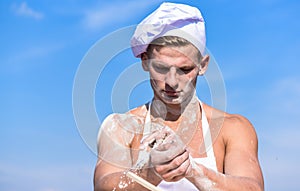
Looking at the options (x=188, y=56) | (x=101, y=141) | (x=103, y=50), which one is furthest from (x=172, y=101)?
(x=103, y=50)

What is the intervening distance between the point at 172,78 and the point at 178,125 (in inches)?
26.9

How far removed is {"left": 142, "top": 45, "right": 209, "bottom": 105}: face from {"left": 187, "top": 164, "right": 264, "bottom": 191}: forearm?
2.55ft

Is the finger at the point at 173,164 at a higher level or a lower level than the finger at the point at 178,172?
higher

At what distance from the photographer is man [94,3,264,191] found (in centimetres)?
367

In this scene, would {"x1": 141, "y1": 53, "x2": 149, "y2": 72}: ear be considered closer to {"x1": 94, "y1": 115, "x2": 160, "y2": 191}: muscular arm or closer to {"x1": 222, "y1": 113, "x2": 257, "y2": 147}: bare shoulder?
{"x1": 94, "y1": 115, "x2": 160, "y2": 191}: muscular arm

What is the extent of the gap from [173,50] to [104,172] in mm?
1063

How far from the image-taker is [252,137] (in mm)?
4441

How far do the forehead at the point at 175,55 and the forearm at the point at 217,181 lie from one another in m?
0.92

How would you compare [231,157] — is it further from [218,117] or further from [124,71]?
[124,71]

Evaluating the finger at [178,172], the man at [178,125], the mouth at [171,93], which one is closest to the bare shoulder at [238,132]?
the man at [178,125]

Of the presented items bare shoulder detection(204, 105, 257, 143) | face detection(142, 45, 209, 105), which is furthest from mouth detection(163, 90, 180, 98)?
bare shoulder detection(204, 105, 257, 143)

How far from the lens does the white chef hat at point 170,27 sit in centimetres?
394

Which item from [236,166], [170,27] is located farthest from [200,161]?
[170,27]

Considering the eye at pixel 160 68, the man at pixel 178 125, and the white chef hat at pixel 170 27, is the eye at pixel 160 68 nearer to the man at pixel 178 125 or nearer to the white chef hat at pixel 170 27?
the man at pixel 178 125
